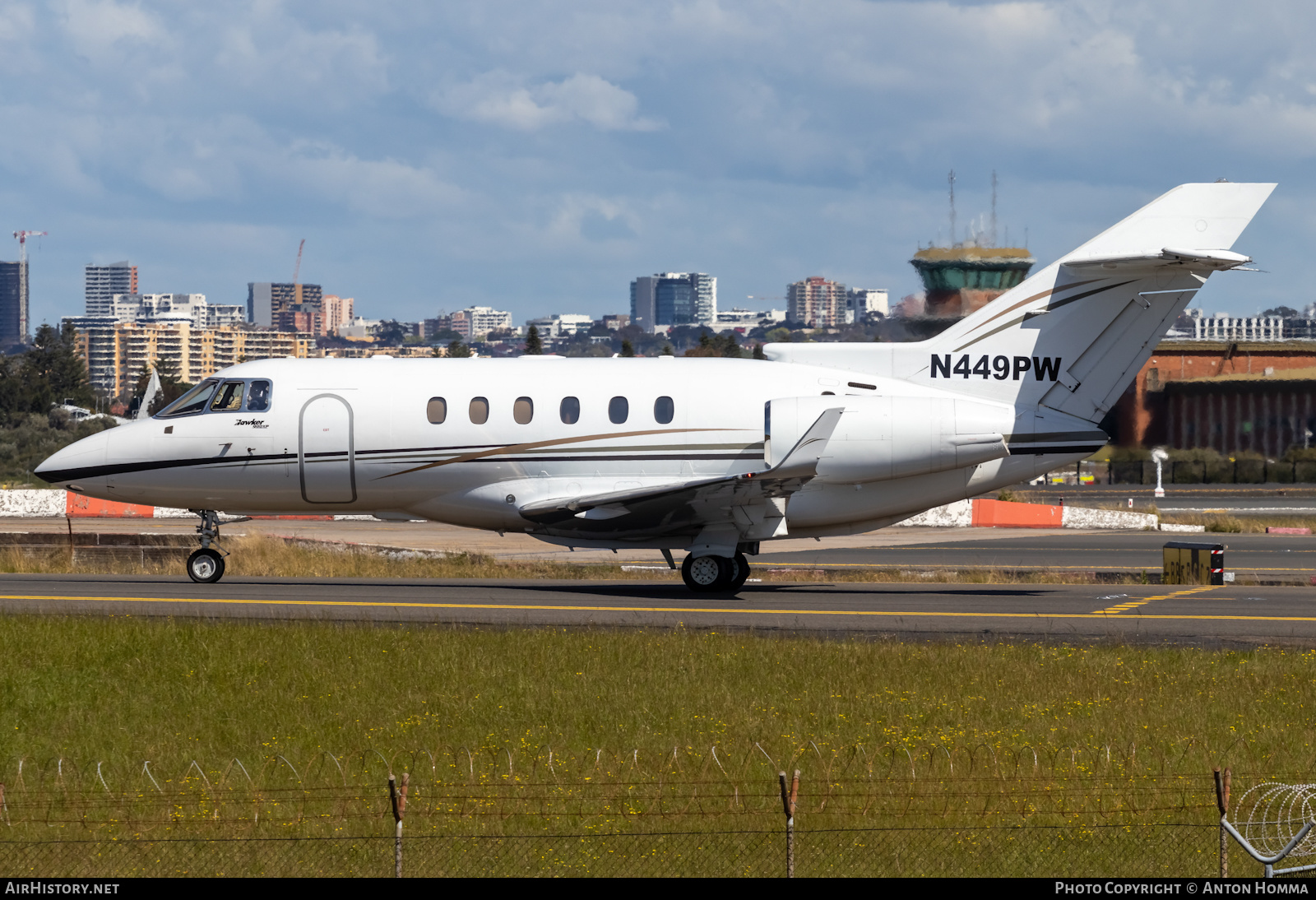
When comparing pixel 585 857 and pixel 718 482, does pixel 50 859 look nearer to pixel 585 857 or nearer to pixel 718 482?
pixel 585 857

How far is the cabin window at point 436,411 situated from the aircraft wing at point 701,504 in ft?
7.41

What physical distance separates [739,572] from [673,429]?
2.96 meters

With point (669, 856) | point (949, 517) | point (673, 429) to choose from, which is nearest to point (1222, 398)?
point (949, 517)

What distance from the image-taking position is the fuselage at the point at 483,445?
25281 millimetres

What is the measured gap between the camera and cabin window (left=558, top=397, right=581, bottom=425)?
25.4m

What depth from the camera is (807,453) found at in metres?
Answer: 23.8

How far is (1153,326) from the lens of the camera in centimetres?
2522

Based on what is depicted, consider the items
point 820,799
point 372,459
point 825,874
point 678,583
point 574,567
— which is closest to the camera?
point 825,874

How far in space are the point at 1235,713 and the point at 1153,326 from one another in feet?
39.1

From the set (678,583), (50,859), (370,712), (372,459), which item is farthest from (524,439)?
(50,859)

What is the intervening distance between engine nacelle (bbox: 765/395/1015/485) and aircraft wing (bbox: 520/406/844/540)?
65 centimetres

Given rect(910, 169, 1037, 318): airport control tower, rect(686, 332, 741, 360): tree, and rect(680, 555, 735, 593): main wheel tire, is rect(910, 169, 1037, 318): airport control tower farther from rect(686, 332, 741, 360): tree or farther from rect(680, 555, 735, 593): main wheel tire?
rect(680, 555, 735, 593): main wheel tire

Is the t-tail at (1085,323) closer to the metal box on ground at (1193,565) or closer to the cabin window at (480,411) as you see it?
the cabin window at (480,411)

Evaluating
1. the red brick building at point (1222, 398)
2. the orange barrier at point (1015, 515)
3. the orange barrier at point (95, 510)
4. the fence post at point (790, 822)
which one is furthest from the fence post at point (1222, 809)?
the red brick building at point (1222, 398)
